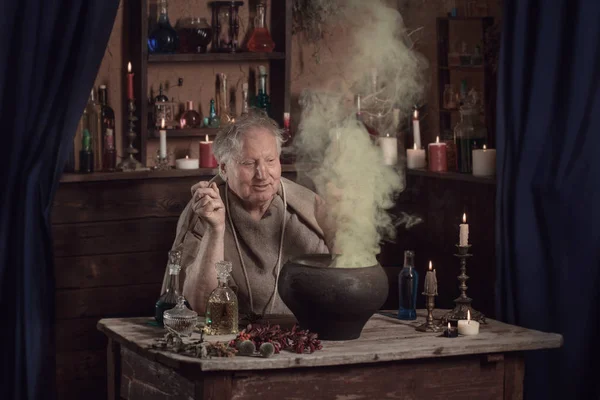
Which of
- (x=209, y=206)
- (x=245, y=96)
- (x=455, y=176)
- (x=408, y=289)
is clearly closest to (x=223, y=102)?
(x=245, y=96)

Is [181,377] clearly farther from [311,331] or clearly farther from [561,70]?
[561,70]

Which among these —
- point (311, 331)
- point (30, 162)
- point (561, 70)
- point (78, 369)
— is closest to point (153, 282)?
point (78, 369)

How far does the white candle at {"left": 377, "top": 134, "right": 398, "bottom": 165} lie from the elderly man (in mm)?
891

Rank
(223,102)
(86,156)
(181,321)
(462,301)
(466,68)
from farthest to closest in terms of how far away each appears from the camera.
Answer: (466,68) → (223,102) → (86,156) → (462,301) → (181,321)

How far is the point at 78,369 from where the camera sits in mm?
4410

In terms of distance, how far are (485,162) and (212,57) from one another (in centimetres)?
132

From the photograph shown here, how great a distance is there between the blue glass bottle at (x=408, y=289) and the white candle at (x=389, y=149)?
49.0 inches

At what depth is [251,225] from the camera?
3.56 meters

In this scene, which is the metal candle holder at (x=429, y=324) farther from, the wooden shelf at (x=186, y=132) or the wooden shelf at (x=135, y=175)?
the wooden shelf at (x=186, y=132)

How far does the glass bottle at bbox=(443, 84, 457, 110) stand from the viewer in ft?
15.8

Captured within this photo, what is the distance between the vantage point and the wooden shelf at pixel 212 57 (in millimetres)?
4465

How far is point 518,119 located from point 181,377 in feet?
4.61

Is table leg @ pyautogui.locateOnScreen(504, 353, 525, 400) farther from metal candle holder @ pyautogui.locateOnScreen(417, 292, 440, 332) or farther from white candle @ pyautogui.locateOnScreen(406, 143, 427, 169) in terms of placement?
white candle @ pyautogui.locateOnScreen(406, 143, 427, 169)

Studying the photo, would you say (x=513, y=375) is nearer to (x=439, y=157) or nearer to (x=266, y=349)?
(x=266, y=349)
